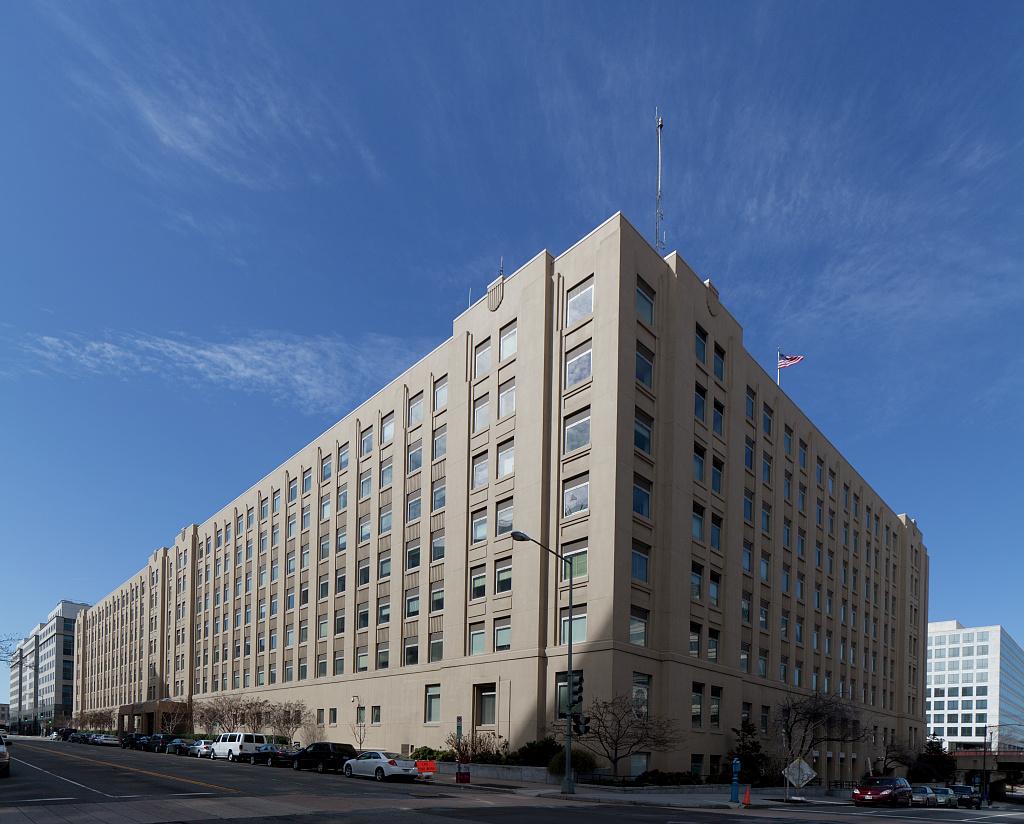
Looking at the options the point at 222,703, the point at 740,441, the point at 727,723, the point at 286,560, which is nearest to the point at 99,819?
the point at 727,723

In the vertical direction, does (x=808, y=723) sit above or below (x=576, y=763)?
below

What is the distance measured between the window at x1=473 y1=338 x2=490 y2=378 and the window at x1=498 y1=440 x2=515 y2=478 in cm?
529

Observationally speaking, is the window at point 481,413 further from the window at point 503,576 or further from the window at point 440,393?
the window at point 503,576

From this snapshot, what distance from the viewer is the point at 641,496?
46.3m

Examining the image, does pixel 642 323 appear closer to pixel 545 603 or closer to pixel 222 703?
pixel 545 603

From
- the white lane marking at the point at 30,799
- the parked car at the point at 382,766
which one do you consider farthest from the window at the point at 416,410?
the white lane marking at the point at 30,799

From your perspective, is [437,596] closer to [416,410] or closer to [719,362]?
[416,410]

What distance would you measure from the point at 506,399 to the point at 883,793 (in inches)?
1123

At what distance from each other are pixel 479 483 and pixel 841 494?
124 feet

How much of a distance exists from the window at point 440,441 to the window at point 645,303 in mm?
15492

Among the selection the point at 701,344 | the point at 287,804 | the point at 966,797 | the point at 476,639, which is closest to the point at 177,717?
the point at 476,639

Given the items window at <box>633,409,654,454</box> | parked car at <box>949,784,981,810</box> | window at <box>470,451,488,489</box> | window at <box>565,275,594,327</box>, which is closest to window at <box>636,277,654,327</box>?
window at <box>565,275,594,327</box>

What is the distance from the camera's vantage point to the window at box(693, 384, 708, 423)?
2030 inches

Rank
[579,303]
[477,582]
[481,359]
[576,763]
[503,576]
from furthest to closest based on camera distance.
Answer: [481,359] → [477,582] → [503,576] → [579,303] → [576,763]
